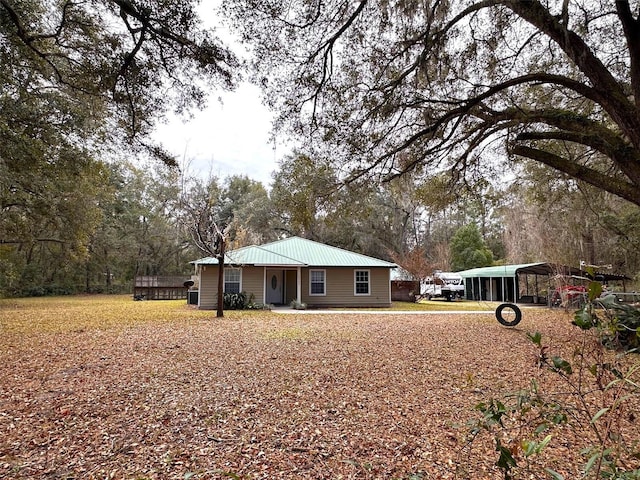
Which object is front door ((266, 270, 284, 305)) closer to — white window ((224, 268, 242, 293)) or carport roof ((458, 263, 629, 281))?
white window ((224, 268, 242, 293))

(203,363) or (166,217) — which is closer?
(203,363)

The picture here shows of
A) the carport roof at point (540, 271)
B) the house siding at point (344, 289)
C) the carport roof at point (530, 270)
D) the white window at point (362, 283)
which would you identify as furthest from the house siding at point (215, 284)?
the carport roof at point (530, 270)

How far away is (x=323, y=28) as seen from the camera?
226 inches

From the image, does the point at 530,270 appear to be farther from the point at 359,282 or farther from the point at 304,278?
the point at 304,278

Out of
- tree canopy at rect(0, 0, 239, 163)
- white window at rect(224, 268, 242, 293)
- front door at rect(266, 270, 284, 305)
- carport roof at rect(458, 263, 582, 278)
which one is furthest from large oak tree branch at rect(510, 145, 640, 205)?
front door at rect(266, 270, 284, 305)

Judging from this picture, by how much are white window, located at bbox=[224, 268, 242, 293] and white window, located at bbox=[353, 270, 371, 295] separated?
5241 millimetres

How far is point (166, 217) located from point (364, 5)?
28.1 m

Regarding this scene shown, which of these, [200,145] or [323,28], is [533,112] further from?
[200,145]

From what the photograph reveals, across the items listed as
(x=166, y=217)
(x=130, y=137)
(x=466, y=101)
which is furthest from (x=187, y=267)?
(x=466, y=101)

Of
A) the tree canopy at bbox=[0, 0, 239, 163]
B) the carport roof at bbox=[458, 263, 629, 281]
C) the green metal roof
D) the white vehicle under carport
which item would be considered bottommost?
the white vehicle under carport

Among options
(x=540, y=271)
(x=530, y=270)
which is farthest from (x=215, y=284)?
(x=540, y=271)

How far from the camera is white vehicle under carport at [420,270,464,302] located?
22984mm

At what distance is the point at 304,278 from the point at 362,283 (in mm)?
2686

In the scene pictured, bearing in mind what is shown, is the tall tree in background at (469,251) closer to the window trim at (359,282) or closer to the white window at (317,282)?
the window trim at (359,282)
